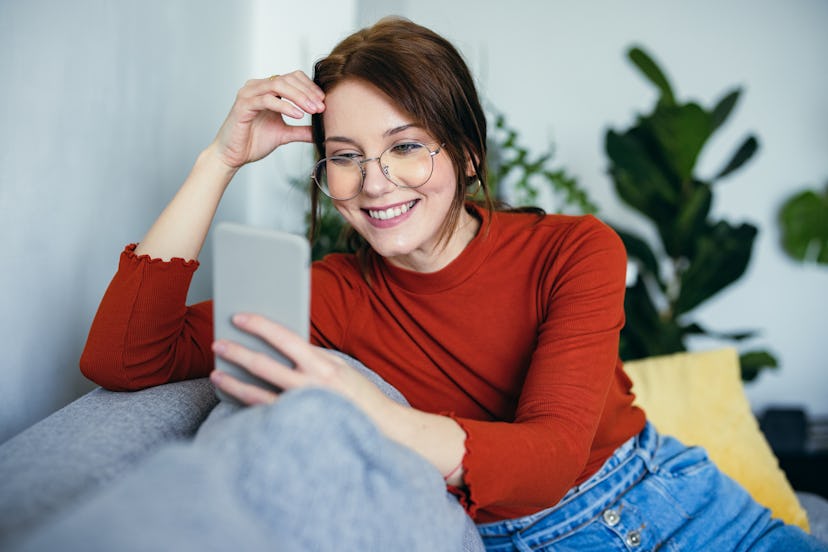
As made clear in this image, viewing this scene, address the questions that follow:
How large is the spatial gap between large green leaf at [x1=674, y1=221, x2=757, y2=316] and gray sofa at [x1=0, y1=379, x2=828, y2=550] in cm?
207

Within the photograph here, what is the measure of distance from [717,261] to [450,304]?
1.71 metres

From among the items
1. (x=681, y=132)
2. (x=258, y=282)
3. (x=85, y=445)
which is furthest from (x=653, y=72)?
(x=85, y=445)

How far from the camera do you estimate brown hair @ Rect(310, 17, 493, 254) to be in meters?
1.19

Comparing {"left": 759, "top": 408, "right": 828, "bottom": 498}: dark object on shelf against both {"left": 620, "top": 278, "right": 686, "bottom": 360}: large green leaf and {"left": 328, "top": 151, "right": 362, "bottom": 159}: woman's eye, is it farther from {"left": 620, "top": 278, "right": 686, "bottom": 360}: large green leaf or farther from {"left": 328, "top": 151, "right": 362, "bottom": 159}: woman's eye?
{"left": 328, "top": 151, "right": 362, "bottom": 159}: woman's eye

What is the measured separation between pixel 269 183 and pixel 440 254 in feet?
3.62

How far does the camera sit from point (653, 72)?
2.68m

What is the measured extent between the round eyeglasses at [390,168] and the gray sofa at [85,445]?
0.40 m

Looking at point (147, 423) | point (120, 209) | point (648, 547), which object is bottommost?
point (648, 547)

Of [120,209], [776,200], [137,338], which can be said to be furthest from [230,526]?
[776,200]

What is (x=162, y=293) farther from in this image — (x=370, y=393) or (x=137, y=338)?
(x=370, y=393)

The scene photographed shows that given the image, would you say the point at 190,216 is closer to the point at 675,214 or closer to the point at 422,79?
the point at 422,79

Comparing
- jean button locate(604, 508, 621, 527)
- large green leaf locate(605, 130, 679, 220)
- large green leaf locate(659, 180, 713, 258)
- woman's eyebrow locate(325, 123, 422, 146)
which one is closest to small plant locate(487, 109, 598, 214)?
large green leaf locate(605, 130, 679, 220)

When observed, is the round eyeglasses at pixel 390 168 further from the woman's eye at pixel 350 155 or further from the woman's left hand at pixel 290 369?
the woman's left hand at pixel 290 369

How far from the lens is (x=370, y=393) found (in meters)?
0.82
